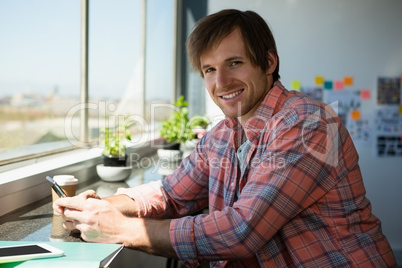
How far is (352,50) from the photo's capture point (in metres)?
3.57

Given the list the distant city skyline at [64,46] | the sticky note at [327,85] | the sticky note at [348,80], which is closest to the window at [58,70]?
the distant city skyline at [64,46]

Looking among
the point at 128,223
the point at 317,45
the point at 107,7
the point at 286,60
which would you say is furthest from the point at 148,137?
the point at 128,223

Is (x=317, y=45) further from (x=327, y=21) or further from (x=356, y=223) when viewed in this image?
(x=356, y=223)

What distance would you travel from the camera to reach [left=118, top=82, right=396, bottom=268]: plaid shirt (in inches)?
42.9

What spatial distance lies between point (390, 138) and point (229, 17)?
264cm

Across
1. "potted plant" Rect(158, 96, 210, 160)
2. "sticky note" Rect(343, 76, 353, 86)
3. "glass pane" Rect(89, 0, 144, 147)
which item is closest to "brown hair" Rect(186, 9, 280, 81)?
"glass pane" Rect(89, 0, 144, 147)

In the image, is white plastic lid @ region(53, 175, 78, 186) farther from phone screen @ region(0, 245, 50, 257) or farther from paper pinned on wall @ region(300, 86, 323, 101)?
paper pinned on wall @ region(300, 86, 323, 101)

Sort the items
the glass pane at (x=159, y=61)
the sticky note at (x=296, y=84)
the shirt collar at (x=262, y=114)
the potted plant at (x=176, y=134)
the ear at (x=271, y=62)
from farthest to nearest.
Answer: the sticky note at (x=296, y=84) → the glass pane at (x=159, y=61) → the potted plant at (x=176, y=134) → the ear at (x=271, y=62) → the shirt collar at (x=262, y=114)

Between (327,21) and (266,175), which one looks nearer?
(266,175)

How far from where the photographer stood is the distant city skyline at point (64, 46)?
169 cm

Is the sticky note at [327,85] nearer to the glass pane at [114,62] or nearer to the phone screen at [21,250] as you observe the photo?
the glass pane at [114,62]

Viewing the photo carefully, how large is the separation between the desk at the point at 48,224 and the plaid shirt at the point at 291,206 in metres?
0.38

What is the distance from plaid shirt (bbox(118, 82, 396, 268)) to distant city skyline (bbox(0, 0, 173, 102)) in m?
1.00

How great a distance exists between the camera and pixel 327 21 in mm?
3586
